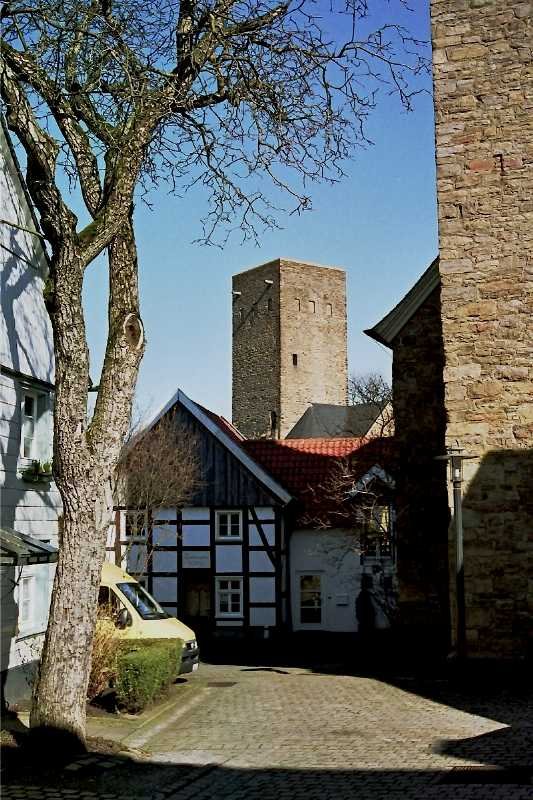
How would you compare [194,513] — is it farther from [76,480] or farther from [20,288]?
[76,480]

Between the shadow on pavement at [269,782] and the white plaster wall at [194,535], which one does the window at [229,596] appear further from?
the shadow on pavement at [269,782]

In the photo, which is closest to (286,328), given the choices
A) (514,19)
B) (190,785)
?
(514,19)

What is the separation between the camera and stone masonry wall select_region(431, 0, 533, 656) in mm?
13820

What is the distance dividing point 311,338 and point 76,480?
45855 mm

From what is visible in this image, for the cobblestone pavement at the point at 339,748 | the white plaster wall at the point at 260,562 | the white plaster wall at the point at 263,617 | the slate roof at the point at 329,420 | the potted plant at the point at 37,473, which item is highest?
the slate roof at the point at 329,420

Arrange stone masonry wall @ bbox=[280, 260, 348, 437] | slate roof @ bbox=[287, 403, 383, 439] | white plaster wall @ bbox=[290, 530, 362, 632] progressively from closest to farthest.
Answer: white plaster wall @ bbox=[290, 530, 362, 632] → slate roof @ bbox=[287, 403, 383, 439] → stone masonry wall @ bbox=[280, 260, 348, 437]

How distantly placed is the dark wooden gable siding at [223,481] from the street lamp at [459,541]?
1174 centimetres

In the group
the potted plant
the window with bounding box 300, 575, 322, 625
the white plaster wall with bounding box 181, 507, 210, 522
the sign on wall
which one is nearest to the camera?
the potted plant

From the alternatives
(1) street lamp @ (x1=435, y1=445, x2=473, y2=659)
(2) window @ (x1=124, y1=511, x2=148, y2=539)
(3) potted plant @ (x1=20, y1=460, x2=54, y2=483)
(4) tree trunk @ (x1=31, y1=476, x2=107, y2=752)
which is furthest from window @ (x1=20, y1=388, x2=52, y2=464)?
(2) window @ (x1=124, y1=511, x2=148, y2=539)

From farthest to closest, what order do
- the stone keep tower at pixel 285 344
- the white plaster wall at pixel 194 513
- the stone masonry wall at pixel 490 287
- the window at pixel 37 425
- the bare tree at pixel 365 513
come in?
1. the stone keep tower at pixel 285 344
2. the white plaster wall at pixel 194 513
3. the bare tree at pixel 365 513
4. the stone masonry wall at pixel 490 287
5. the window at pixel 37 425

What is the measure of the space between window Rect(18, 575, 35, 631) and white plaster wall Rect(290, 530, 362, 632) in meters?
13.5

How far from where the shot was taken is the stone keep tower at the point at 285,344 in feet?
171

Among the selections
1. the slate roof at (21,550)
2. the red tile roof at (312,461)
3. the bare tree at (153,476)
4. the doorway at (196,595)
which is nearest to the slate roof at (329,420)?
the red tile roof at (312,461)

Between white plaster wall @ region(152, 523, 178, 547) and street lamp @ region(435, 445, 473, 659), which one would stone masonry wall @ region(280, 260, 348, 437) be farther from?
street lamp @ region(435, 445, 473, 659)
